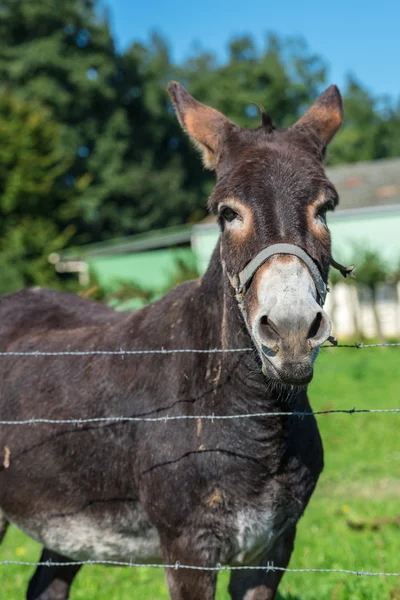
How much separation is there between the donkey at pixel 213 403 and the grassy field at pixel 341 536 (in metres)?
0.89

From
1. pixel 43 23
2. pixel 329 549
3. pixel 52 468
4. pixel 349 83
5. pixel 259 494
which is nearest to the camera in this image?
pixel 259 494

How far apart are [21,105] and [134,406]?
34.2 m

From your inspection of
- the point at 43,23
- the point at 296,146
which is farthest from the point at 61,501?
the point at 43,23

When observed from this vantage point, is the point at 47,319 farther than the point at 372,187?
No

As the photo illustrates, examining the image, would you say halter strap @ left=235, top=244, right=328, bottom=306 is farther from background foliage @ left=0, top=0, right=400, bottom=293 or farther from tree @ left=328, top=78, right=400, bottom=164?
tree @ left=328, top=78, right=400, bottom=164

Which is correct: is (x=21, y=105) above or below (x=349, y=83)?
above

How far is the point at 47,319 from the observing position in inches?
190

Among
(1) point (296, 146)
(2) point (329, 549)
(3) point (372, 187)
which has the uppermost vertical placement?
(1) point (296, 146)

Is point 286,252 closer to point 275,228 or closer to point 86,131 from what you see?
point 275,228

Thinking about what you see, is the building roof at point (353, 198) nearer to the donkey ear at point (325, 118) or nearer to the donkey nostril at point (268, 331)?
the donkey ear at point (325, 118)

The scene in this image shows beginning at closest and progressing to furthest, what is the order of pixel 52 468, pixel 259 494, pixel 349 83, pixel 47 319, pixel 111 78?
1. pixel 259 494
2. pixel 52 468
3. pixel 47 319
4. pixel 111 78
5. pixel 349 83

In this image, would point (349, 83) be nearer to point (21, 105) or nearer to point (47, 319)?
point (21, 105)

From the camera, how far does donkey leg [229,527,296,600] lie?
3617 millimetres

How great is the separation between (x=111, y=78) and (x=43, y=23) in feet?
18.3
